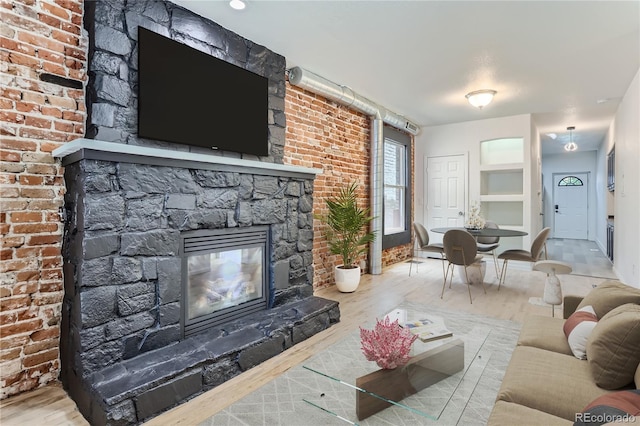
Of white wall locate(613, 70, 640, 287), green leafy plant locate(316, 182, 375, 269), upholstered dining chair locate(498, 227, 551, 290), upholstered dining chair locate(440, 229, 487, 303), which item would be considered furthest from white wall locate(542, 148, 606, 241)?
green leafy plant locate(316, 182, 375, 269)

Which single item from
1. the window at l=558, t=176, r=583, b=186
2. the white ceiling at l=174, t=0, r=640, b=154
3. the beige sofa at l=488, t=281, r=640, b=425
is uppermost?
the white ceiling at l=174, t=0, r=640, b=154

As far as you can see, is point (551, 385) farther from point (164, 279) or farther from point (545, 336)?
point (164, 279)

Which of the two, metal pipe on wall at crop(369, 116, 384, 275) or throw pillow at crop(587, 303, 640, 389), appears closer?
throw pillow at crop(587, 303, 640, 389)

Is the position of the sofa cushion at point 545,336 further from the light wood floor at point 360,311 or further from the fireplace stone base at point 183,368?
the fireplace stone base at point 183,368

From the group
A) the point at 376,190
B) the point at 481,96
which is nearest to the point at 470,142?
the point at 481,96

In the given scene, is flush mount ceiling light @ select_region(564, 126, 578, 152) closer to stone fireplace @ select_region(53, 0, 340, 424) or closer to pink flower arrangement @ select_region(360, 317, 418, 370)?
stone fireplace @ select_region(53, 0, 340, 424)

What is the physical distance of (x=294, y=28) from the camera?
9.69ft

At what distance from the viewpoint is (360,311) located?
3.58 meters

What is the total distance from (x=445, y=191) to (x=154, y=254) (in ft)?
18.8

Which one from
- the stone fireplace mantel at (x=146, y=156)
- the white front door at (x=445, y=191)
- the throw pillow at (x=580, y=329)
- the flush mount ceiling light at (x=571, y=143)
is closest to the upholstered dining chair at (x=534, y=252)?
the white front door at (x=445, y=191)

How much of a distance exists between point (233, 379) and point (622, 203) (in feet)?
18.6

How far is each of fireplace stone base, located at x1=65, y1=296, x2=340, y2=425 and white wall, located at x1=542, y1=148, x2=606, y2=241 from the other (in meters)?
10.3

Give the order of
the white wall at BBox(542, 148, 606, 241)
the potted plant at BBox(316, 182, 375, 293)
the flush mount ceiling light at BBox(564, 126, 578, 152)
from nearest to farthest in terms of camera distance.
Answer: the potted plant at BBox(316, 182, 375, 293) < the flush mount ceiling light at BBox(564, 126, 578, 152) < the white wall at BBox(542, 148, 606, 241)

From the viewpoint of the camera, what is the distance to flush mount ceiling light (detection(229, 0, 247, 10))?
8.37ft
